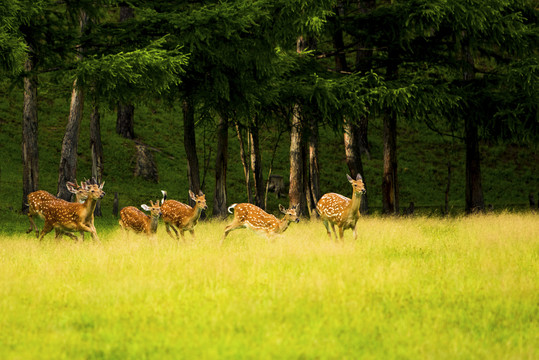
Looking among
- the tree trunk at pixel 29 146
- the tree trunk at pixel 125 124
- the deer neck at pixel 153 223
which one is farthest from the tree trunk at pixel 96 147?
the tree trunk at pixel 125 124

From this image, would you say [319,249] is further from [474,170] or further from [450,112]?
[474,170]

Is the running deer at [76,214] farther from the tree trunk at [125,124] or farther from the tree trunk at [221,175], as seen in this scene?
the tree trunk at [125,124]

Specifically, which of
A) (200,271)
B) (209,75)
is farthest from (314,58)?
(200,271)

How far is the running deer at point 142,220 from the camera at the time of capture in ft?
46.4

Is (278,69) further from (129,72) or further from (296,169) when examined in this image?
(129,72)

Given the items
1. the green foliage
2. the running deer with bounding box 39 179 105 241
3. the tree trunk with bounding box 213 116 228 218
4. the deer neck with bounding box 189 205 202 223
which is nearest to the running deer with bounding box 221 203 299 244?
the deer neck with bounding box 189 205 202 223

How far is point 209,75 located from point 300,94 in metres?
2.99

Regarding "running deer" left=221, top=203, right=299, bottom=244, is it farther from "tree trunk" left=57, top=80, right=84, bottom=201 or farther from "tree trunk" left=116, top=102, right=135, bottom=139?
"tree trunk" left=116, top=102, right=135, bottom=139

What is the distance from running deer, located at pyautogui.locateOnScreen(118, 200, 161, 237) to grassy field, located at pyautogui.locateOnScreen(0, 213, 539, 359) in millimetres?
766

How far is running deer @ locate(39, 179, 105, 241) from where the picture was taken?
1419cm

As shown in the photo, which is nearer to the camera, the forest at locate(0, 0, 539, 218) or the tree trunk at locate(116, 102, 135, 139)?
the forest at locate(0, 0, 539, 218)

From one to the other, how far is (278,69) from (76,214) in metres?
8.01

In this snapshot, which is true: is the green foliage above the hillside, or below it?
above

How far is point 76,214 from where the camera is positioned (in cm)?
1438
